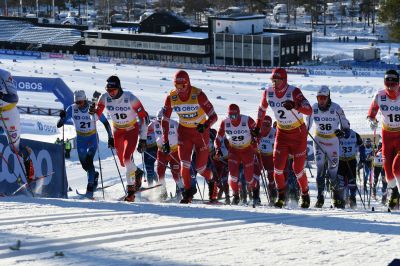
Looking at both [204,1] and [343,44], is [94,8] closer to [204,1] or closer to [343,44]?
[204,1]

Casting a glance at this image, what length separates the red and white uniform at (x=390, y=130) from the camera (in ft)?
35.6

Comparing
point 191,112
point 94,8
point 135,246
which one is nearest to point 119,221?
point 135,246

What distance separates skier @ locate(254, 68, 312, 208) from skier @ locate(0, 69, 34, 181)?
131 inches

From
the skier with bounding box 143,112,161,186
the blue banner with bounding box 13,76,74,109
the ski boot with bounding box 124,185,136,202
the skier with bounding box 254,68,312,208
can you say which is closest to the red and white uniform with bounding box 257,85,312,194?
the skier with bounding box 254,68,312,208

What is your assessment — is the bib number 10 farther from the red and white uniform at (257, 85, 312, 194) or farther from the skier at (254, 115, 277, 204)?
the skier at (254, 115, 277, 204)

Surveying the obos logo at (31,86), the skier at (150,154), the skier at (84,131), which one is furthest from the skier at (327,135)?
the obos logo at (31,86)

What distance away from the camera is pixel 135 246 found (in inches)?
237

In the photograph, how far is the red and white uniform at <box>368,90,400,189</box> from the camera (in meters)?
10.8

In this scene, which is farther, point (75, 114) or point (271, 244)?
point (75, 114)

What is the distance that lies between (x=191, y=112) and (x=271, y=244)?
5200mm

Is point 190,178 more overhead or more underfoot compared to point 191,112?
more underfoot

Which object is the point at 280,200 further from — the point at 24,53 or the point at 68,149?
the point at 24,53

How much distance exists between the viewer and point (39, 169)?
41.1 ft

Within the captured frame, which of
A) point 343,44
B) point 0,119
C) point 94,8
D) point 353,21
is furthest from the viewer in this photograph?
point 94,8
